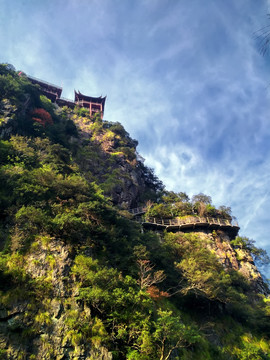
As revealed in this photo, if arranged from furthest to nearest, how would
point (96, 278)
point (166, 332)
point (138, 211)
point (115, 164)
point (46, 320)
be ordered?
point (115, 164) < point (138, 211) < point (96, 278) < point (166, 332) < point (46, 320)

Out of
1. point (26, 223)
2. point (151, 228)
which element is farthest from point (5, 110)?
point (151, 228)

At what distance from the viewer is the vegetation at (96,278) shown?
32.5ft

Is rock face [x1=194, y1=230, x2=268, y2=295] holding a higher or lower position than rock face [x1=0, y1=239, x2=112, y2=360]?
higher

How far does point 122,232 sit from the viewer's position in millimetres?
18891

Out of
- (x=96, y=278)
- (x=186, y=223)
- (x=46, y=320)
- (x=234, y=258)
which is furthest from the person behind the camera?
(x=186, y=223)

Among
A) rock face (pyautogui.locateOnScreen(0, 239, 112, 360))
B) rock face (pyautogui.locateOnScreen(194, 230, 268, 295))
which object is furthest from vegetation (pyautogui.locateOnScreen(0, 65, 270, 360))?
rock face (pyautogui.locateOnScreen(194, 230, 268, 295))

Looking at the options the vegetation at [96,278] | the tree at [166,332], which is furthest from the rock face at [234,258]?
the tree at [166,332]

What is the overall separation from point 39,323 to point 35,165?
14.6 metres

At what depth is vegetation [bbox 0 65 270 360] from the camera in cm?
991

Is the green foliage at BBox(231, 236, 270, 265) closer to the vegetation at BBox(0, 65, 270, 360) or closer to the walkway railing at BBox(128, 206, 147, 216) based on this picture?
the vegetation at BBox(0, 65, 270, 360)

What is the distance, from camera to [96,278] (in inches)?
447

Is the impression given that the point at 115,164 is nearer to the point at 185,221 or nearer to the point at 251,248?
the point at 185,221

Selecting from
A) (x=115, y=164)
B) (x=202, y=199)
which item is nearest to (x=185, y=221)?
(x=202, y=199)

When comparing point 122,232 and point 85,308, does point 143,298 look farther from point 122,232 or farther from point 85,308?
point 122,232
